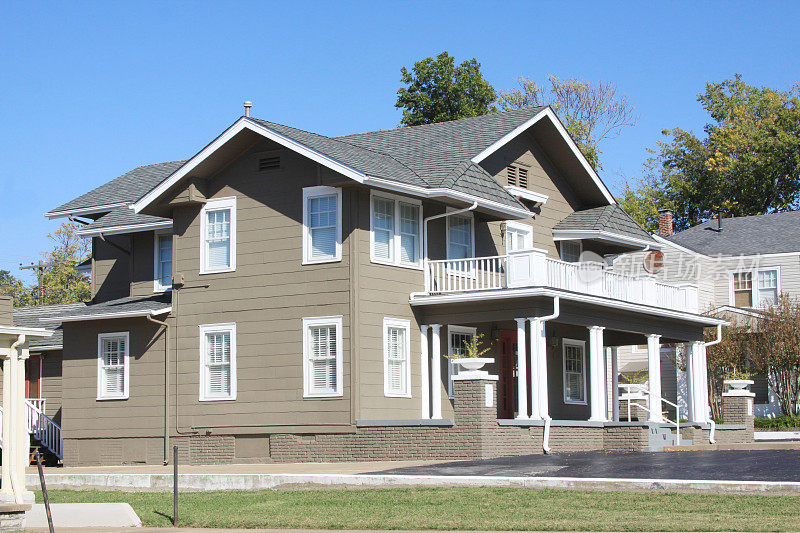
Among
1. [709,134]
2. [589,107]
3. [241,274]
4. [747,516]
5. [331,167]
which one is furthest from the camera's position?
[709,134]

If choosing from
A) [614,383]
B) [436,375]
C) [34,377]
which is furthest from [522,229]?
[34,377]

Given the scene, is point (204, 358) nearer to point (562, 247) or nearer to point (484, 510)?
point (562, 247)

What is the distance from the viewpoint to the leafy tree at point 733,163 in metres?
60.9

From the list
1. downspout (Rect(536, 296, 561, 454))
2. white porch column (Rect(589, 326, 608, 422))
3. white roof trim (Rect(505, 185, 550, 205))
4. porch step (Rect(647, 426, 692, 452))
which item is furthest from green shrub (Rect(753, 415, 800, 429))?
downspout (Rect(536, 296, 561, 454))

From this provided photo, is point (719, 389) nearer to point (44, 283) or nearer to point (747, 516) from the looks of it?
point (747, 516)

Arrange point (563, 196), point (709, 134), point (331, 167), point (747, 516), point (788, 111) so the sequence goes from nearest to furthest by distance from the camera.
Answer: point (747, 516), point (331, 167), point (563, 196), point (788, 111), point (709, 134)

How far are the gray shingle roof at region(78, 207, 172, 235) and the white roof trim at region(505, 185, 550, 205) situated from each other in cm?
893

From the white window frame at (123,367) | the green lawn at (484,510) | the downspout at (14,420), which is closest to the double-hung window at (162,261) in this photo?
the white window frame at (123,367)

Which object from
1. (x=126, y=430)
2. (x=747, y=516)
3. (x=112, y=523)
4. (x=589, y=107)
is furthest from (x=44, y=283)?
(x=747, y=516)

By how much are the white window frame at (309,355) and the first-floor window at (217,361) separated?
80.3 inches

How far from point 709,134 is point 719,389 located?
28149mm

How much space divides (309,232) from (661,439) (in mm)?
9754

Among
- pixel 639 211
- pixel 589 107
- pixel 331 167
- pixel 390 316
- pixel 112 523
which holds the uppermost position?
pixel 589 107

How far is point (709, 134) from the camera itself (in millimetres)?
66375
